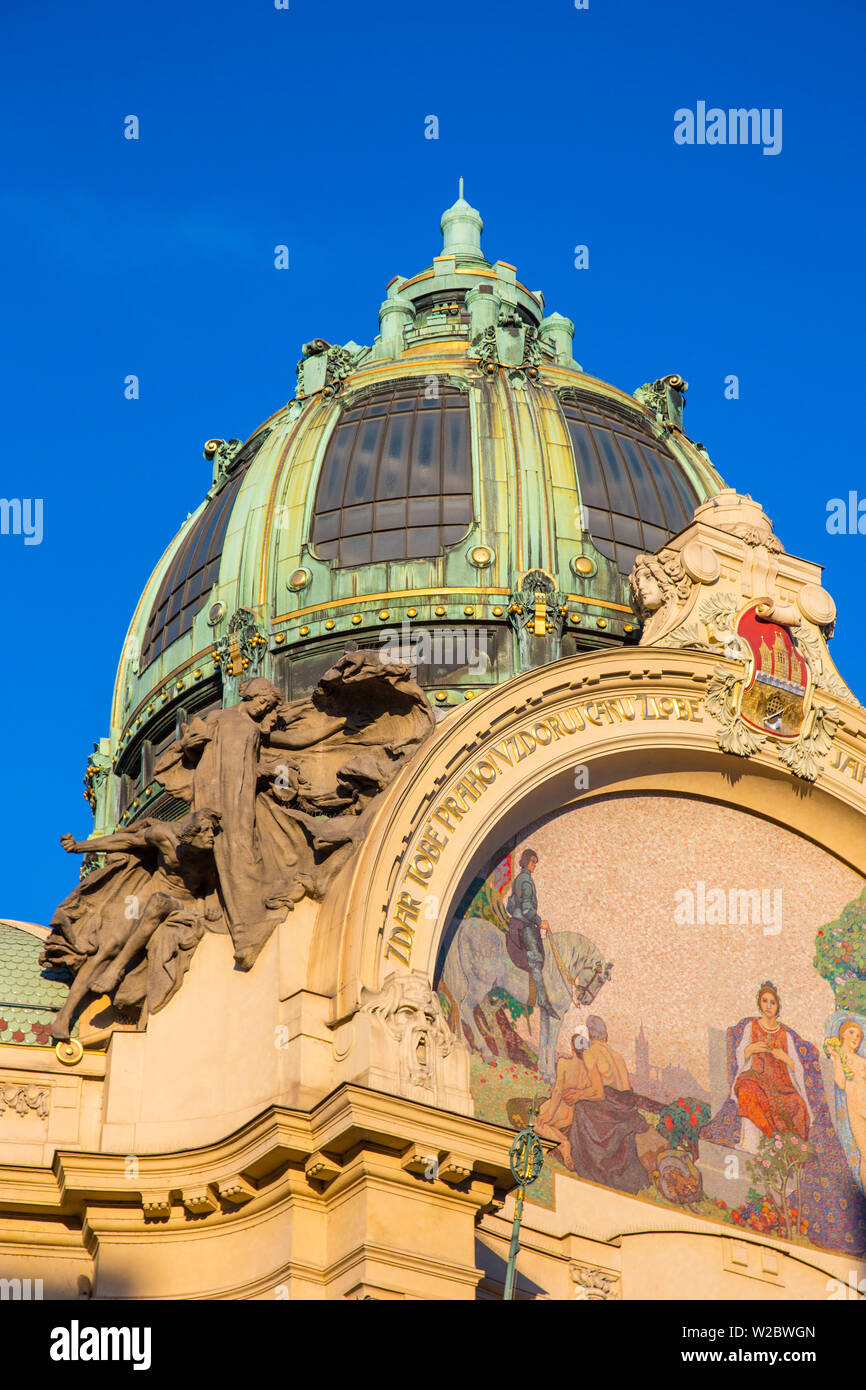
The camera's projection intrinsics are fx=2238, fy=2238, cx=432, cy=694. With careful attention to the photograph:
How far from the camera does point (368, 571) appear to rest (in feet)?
74.4

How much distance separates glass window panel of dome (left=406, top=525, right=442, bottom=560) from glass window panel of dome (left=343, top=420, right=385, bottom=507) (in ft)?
2.32

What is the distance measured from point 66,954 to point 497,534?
24.4ft

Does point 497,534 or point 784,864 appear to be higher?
point 497,534

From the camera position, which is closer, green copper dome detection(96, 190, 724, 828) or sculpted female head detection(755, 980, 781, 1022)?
sculpted female head detection(755, 980, 781, 1022)

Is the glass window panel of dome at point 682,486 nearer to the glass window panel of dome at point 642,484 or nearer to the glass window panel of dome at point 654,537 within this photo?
the glass window panel of dome at point 642,484

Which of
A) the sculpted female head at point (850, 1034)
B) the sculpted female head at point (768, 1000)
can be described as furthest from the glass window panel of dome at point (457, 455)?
the sculpted female head at point (850, 1034)

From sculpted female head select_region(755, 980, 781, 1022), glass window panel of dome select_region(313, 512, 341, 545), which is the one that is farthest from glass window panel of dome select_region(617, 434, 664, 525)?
sculpted female head select_region(755, 980, 781, 1022)

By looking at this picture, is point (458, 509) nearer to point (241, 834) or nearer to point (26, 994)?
point (241, 834)

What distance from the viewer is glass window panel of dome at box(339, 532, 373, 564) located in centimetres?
2297

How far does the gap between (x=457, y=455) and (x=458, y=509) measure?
73 cm

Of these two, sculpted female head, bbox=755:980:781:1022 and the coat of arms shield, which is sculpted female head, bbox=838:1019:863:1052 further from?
the coat of arms shield

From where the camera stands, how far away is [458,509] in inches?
916
